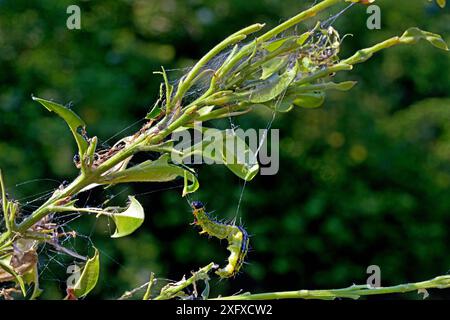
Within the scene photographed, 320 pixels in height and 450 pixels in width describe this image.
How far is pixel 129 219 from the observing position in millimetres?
512

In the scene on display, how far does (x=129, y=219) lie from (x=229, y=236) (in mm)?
72

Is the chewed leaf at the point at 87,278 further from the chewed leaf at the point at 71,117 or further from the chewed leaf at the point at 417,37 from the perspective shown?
the chewed leaf at the point at 417,37

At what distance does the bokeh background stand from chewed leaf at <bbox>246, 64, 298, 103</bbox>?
2236 millimetres

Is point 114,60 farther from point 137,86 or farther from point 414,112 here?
point 414,112

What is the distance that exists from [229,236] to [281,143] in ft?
9.01

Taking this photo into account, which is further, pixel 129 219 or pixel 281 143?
pixel 281 143

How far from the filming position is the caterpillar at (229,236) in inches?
21.0

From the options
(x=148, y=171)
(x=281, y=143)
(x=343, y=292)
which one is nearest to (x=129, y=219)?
(x=148, y=171)

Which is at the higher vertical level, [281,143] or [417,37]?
[417,37]

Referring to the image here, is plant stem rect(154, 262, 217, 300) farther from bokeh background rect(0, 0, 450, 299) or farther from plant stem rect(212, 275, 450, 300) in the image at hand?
bokeh background rect(0, 0, 450, 299)

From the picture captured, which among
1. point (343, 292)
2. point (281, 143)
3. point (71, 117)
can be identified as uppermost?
point (71, 117)

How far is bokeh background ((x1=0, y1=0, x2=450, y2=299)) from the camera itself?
9.39 feet

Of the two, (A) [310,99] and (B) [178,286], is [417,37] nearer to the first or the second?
(A) [310,99]
